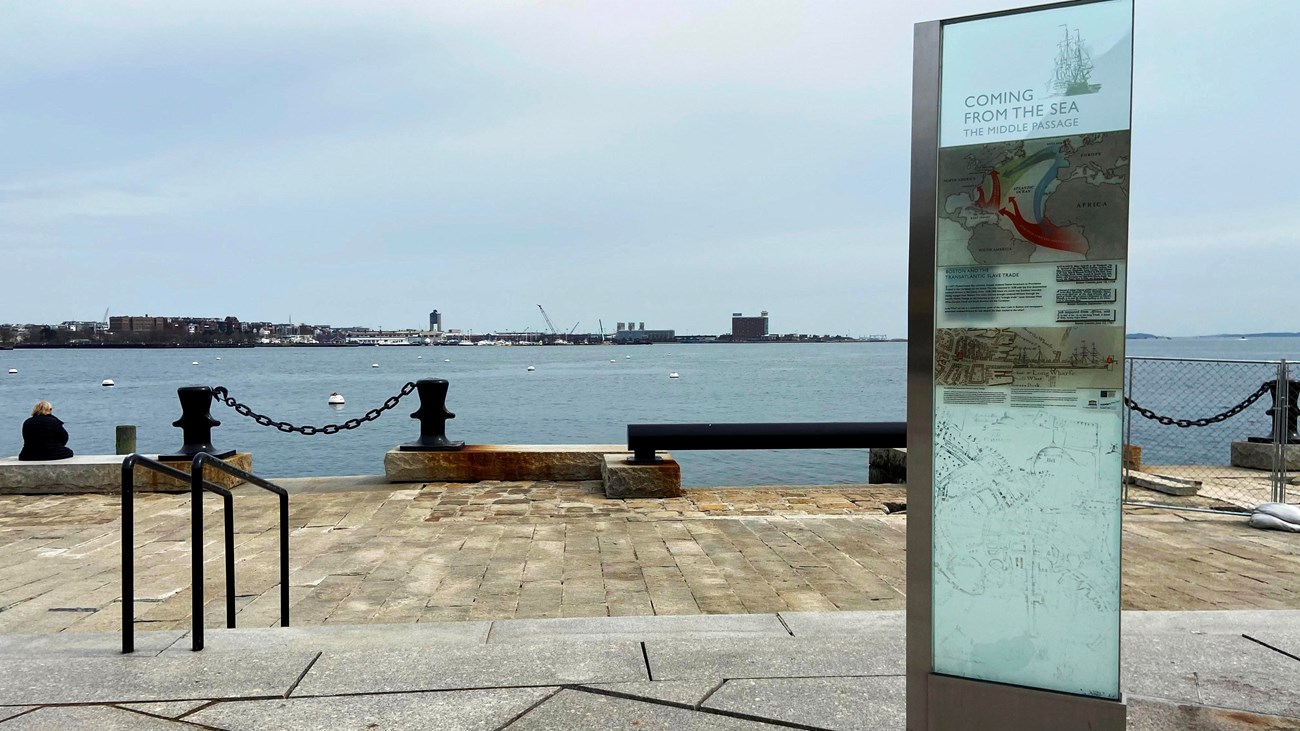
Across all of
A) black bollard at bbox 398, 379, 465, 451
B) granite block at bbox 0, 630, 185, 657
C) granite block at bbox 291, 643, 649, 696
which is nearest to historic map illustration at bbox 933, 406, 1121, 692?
granite block at bbox 291, 643, 649, 696

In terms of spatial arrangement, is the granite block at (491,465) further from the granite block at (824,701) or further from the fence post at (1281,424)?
the granite block at (824,701)

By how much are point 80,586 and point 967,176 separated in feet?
20.0

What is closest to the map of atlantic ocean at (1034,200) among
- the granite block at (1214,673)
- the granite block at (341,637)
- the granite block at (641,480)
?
the granite block at (1214,673)

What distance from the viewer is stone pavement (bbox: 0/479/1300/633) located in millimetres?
5359

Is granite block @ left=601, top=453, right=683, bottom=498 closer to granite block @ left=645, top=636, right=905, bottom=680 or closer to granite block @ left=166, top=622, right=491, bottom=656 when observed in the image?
granite block @ left=166, top=622, right=491, bottom=656

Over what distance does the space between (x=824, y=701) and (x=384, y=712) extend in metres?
1.62

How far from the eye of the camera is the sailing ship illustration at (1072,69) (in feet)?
8.38

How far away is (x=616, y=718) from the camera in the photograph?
10.3 ft

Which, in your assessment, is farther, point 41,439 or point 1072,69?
point 41,439

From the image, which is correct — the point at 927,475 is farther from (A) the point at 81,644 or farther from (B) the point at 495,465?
(B) the point at 495,465

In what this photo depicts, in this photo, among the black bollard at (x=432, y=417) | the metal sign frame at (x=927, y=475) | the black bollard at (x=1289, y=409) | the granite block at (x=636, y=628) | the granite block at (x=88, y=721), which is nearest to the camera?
the metal sign frame at (x=927, y=475)

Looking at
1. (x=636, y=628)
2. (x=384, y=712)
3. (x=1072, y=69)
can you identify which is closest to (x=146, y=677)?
(x=384, y=712)

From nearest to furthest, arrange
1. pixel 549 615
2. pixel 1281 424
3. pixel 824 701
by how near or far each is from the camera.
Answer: pixel 824 701 → pixel 549 615 → pixel 1281 424

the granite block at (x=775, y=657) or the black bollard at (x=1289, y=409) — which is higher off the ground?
the black bollard at (x=1289, y=409)
